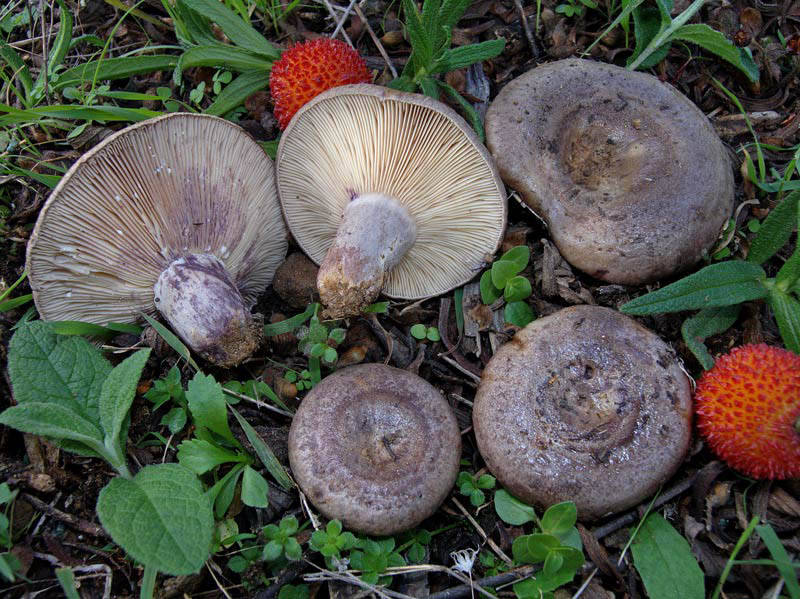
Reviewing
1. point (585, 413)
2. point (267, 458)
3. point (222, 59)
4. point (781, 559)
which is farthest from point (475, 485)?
point (222, 59)

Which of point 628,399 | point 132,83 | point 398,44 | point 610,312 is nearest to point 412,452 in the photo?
point 628,399

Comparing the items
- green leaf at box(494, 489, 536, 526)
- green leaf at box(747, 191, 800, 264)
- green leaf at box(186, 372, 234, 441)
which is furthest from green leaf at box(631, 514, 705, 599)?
green leaf at box(186, 372, 234, 441)

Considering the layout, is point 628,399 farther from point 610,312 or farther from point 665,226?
point 665,226

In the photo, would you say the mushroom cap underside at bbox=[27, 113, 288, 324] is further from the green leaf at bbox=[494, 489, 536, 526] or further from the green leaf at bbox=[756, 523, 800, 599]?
the green leaf at bbox=[756, 523, 800, 599]

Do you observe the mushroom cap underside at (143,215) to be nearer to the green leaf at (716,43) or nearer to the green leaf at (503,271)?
the green leaf at (503,271)

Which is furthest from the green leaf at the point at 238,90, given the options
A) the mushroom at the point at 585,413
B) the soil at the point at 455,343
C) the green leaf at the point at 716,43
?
the green leaf at the point at 716,43

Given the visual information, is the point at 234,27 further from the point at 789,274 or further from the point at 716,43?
the point at 789,274
